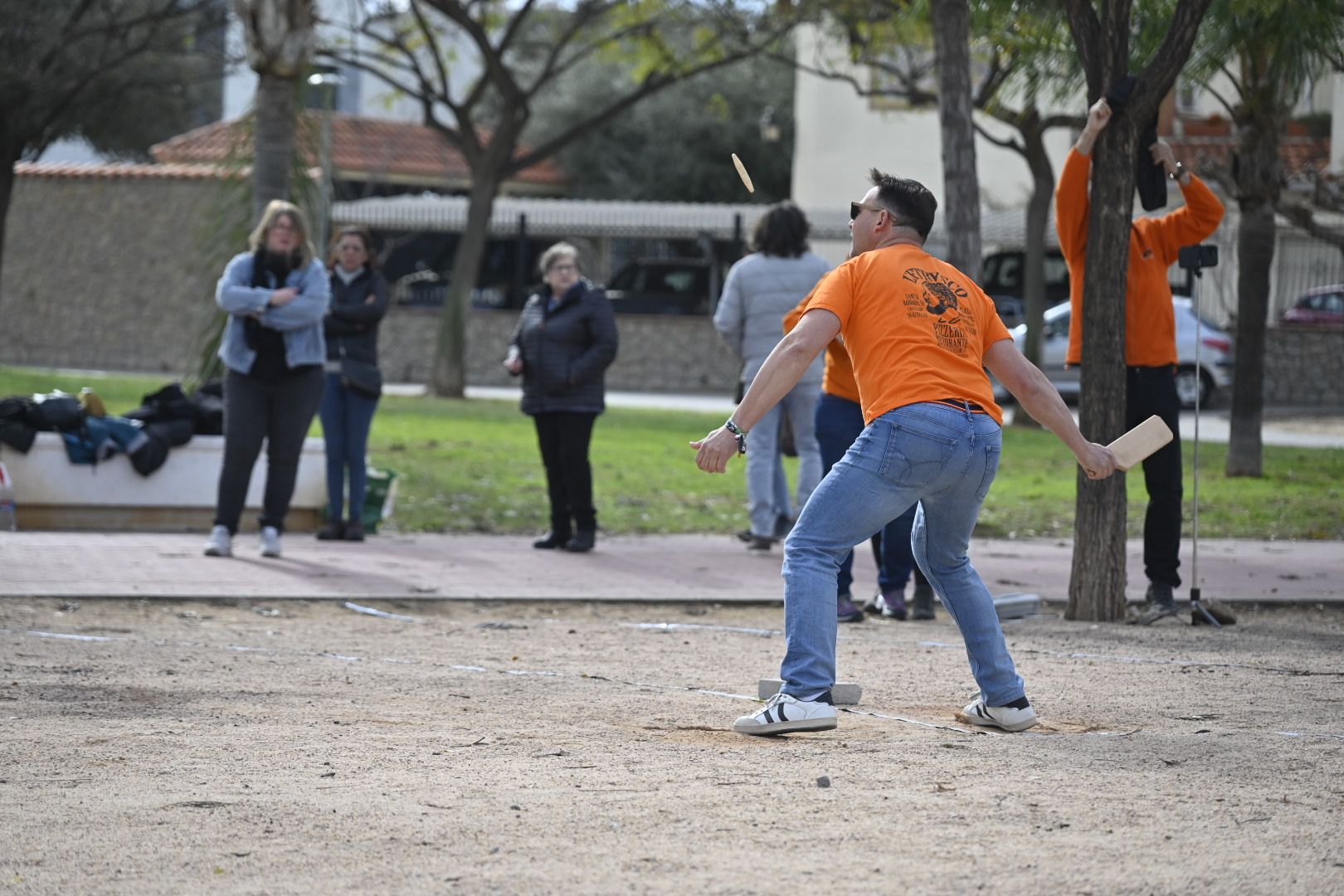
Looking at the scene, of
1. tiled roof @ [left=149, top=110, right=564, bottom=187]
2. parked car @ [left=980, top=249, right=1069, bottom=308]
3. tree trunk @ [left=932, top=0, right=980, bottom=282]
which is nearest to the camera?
tree trunk @ [left=932, top=0, right=980, bottom=282]

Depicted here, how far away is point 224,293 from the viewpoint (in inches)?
372

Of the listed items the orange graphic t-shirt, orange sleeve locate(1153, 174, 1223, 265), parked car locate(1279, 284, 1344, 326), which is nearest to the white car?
parked car locate(1279, 284, 1344, 326)

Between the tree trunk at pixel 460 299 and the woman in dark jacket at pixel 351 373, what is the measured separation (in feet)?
45.0

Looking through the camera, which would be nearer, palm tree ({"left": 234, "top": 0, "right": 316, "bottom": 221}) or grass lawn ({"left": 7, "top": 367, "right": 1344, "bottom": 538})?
grass lawn ({"left": 7, "top": 367, "right": 1344, "bottom": 538})

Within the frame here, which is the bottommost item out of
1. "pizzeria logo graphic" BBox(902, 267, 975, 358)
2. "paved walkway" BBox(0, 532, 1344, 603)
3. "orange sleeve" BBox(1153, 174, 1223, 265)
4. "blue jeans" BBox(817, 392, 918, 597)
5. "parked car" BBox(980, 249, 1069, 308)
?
"paved walkway" BBox(0, 532, 1344, 603)

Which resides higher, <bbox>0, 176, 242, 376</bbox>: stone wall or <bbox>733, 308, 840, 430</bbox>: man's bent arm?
<bbox>0, 176, 242, 376</bbox>: stone wall

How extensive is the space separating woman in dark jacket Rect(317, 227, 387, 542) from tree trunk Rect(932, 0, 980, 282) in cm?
353

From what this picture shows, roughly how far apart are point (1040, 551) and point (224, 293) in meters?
5.08

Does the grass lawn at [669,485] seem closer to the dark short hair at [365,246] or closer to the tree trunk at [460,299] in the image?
the dark short hair at [365,246]

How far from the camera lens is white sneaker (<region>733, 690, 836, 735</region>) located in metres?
5.23

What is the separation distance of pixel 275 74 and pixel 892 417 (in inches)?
357

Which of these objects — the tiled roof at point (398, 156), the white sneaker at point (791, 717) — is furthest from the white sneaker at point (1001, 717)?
the tiled roof at point (398, 156)

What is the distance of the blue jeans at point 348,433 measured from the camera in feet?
34.8

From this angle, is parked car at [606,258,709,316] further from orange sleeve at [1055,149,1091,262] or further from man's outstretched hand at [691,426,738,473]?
man's outstretched hand at [691,426,738,473]
